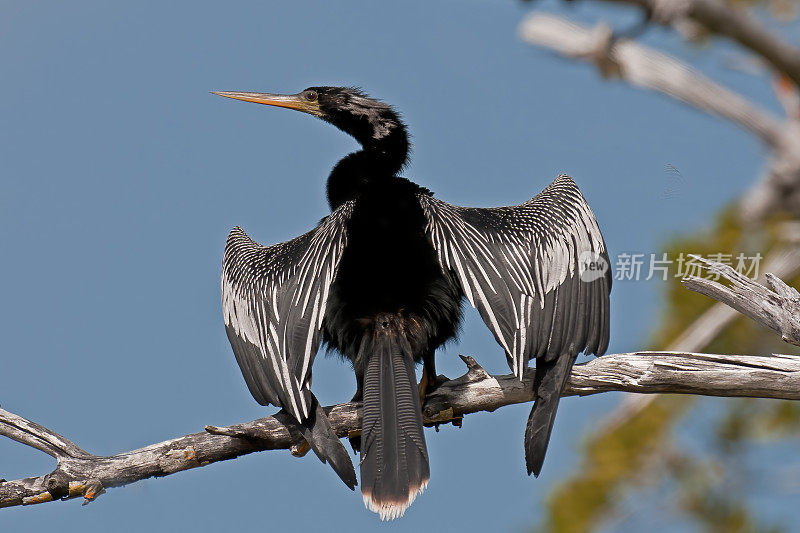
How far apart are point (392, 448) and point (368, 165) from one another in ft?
5.26

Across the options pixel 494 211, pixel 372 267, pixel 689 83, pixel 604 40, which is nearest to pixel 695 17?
→ pixel 604 40

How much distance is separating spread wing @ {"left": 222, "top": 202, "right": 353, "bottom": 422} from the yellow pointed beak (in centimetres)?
105

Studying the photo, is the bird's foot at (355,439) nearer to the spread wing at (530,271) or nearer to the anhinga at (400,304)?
the anhinga at (400,304)

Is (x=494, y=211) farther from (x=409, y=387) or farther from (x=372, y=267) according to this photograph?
(x=409, y=387)

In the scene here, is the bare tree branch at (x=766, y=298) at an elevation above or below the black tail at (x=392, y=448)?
above

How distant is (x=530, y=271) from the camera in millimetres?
3779

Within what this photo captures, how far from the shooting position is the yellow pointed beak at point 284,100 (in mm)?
4988

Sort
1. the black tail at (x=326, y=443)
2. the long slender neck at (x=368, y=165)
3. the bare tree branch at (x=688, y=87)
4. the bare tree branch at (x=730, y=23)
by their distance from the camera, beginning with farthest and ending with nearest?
1. the long slender neck at (x=368, y=165)
2. the black tail at (x=326, y=443)
3. the bare tree branch at (x=688, y=87)
4. the bare tree branch at (x=730, y=23)

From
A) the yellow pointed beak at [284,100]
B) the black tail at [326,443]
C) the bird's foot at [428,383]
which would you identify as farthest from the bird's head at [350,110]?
the black tail at [326,443]

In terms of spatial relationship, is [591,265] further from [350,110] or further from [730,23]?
[730,23]

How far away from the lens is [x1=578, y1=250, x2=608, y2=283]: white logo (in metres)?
3.85

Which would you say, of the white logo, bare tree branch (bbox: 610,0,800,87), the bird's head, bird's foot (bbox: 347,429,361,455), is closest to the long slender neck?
the bird's head

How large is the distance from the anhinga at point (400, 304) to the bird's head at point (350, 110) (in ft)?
1.07

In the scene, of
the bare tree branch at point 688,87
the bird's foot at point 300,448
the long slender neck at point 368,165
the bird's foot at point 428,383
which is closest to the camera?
the bare tree branch at point 688,87
